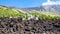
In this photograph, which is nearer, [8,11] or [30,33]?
[30,33]

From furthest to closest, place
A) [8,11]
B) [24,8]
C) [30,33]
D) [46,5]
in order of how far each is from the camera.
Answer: [46,5]
[24,8]
[8,11]
[30,33]

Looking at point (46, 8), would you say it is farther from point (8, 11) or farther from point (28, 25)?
point (28, 25)

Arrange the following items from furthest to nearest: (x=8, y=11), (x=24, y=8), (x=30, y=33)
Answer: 1. (x=24, y=8)
2. (x=8, y=11)
3. (x=30, y=33)

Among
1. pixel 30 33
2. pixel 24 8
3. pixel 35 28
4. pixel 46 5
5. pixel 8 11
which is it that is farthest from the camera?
pixel 46 5

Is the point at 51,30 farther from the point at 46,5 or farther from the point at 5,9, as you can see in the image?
the point at 46,5

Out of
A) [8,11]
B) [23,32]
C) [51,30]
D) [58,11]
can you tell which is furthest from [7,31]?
[58,11]

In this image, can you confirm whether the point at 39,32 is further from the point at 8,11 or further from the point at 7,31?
the point at 8,11

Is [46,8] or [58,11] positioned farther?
[46,8]

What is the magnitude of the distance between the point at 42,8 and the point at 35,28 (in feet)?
26.4

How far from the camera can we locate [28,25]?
9.09m

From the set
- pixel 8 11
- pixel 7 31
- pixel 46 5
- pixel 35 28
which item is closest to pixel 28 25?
pixel 35 28

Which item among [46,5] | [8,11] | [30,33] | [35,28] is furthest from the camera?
[46,5]

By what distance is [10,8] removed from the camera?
15.6 metres

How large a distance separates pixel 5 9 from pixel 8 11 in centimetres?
63
